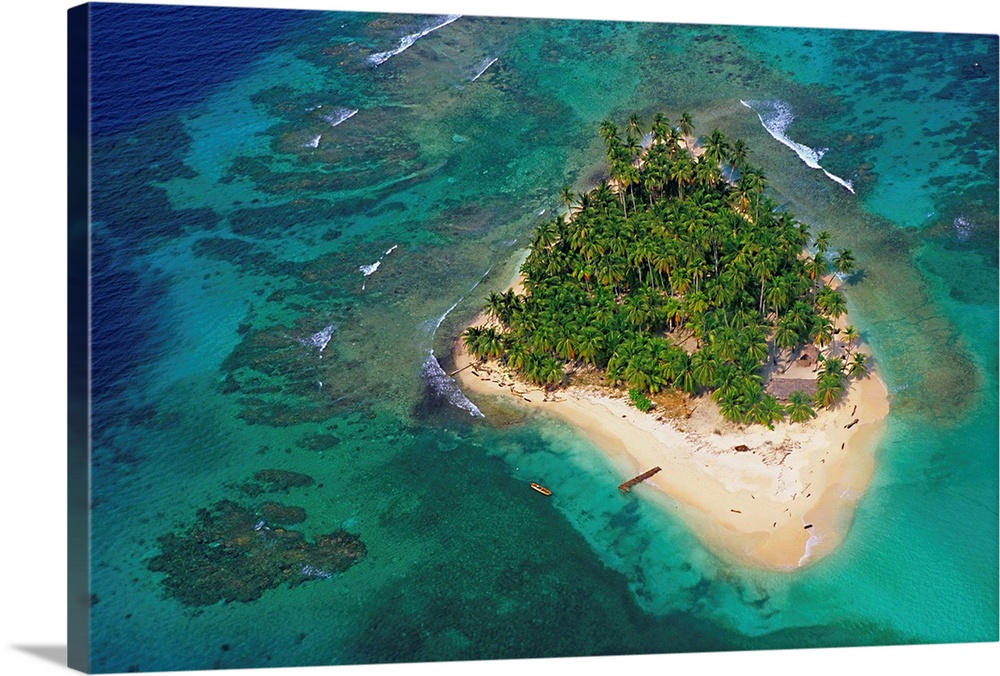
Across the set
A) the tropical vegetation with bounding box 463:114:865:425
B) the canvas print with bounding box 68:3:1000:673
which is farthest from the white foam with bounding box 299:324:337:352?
the tropical vegetation with bounding box 463:114:865:425

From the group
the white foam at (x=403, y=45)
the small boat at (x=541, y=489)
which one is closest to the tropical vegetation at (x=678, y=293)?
the small boat at (x=541, y=489)

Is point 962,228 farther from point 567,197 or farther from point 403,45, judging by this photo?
point 403,45

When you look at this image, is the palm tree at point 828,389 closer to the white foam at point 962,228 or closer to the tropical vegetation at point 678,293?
the tropical vegetation at point 678,293

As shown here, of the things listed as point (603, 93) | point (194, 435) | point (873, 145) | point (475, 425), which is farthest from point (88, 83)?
point (873, 145)

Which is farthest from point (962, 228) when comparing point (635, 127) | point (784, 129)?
point (635, 127)

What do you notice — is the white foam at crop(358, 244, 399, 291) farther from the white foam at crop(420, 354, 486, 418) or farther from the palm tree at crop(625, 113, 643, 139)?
the palm tree at crop(625, 113, 643, 139)
